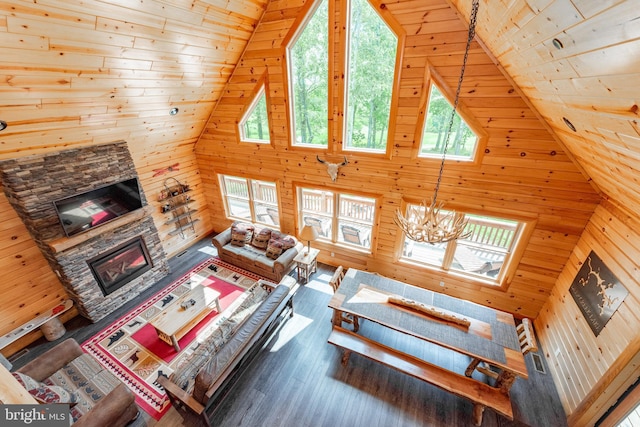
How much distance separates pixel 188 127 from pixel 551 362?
7.20 metres

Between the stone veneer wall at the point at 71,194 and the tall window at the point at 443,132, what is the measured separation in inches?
199

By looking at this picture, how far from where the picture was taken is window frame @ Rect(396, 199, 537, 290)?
3.71 meters

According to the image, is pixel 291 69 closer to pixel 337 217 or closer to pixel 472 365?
pixel 337 217

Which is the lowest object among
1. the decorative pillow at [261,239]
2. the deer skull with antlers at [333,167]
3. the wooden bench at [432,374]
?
the wooden bench at [432,374]

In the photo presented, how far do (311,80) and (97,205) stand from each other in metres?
4.07

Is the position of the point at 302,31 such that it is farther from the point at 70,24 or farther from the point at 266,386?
the point at 266,386

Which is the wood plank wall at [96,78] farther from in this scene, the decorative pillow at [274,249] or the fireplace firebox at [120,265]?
the decorative pillow at [274,249]

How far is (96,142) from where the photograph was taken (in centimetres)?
402

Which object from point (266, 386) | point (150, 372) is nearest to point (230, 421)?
point (266, 386)

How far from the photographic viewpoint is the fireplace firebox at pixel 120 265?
432 cm

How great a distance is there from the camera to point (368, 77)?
385 cm

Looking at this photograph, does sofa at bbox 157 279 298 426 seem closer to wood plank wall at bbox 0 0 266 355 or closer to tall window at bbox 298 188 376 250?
tall window at bbox 298 188 376 250

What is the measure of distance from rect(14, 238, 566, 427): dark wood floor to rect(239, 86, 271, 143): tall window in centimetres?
365

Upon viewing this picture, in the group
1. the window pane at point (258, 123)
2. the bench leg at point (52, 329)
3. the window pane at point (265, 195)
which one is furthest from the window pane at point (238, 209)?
the bench leg at point (52, 329)
